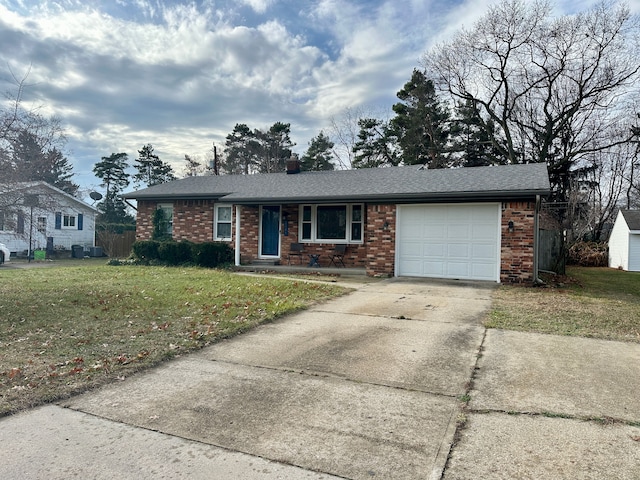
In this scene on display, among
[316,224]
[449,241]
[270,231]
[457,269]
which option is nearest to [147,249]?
[270,231]

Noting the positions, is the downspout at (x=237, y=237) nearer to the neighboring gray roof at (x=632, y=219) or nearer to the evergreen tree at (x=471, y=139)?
the evergreen tree at (x=471, y=139)

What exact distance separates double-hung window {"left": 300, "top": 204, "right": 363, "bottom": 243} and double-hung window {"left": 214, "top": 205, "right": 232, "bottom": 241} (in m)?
3.23

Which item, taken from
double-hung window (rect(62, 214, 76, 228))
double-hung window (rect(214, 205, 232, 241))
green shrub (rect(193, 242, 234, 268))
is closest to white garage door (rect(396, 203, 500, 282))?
green shrub (rect(193, 242, 234, 268))

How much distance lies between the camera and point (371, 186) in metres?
13.8

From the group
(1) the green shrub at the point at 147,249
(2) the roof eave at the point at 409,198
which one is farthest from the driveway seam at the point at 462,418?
(1) the green shrub at the point at 147,249

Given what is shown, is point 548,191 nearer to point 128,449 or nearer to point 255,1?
point 255,1

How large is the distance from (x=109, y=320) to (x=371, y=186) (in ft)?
30.9

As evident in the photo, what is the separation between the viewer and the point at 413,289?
985cm

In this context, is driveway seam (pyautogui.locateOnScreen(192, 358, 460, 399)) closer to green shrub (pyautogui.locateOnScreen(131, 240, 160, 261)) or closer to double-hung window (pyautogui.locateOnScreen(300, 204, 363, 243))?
double-hung window (pyautogui.locateOnScreen(300, 204, 363, 243))

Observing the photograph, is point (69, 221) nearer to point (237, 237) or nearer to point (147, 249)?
point (147, 249)

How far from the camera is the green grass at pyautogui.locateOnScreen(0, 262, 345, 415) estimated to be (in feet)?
13.0

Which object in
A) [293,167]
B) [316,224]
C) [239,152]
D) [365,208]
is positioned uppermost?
[239,152]

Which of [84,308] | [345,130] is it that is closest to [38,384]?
[84,308]

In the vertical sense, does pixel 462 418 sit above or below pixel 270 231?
below
